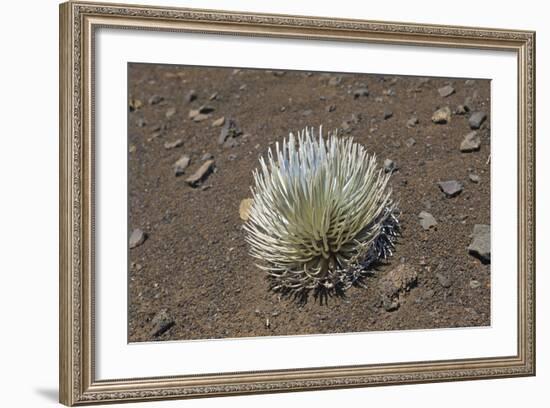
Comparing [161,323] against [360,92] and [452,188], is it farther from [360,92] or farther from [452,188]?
[452,188]

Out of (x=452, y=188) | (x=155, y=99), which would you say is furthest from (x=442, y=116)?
(x=155, y=99)

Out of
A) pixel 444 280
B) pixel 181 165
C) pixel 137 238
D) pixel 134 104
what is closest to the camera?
pixel 137 238

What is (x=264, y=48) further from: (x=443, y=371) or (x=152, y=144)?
(x=443, y=371)

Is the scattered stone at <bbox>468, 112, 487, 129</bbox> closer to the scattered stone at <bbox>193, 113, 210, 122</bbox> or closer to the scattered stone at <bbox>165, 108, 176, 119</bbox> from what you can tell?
the scattered stone at <bbox>193, 113, 210, 122</bbox>

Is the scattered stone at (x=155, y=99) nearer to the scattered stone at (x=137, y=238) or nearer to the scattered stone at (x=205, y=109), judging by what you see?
Answer: the scattered stone at (x=205, y=109)

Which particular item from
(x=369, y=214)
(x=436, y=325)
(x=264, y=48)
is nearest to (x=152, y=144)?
(x=264, y=48)

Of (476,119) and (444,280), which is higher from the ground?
(476,119)
